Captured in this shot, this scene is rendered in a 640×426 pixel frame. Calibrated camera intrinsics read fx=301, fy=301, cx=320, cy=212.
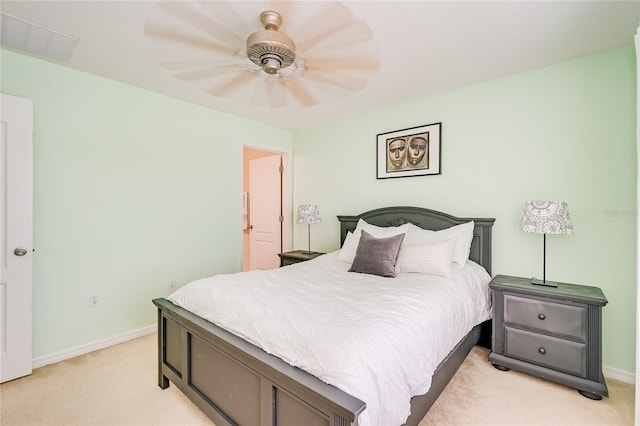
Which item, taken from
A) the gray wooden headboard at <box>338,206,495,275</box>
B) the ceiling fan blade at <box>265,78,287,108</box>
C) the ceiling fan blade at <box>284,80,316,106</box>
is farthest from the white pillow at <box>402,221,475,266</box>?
the ceiling fan blade at <box>265,78,287,108</box>

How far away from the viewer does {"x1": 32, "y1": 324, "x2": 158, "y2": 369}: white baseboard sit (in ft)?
8.14

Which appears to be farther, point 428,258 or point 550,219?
point 428,258

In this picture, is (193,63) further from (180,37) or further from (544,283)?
(544,283)

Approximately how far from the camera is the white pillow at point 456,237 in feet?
8.70

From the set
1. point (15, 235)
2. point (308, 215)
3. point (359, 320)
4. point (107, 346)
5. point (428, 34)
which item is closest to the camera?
point (359, 320)

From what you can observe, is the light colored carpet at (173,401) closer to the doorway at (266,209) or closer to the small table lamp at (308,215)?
the small table lamp at (308,215)

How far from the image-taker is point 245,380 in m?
1.52

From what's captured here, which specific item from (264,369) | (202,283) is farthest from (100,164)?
(264,369)

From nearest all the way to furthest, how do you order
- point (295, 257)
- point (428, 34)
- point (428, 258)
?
point (428, 34) → point (428, 258) → point (295, 257)

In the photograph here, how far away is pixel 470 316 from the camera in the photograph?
2.20 meters

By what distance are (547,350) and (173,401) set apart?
2648 mm

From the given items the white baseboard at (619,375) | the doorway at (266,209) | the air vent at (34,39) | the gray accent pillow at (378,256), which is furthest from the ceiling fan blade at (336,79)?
the white baseboard at (619,375)

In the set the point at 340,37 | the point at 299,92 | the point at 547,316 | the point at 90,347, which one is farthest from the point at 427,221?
the point at 90,347

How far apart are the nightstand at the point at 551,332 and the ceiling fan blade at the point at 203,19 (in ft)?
8.46
